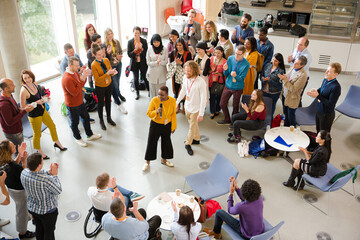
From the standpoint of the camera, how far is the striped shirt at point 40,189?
150 inches

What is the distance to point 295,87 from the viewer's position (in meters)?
6.32

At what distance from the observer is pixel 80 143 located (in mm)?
6492

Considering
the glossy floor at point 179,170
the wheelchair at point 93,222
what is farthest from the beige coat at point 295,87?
the wheelchair at point 93,222

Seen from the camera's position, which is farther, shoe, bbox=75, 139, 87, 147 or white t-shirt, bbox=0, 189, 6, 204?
shoe, bbox=75, 139, 87, 147

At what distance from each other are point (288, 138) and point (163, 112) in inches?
91.7

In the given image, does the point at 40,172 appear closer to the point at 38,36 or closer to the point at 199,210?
the point at 199,210

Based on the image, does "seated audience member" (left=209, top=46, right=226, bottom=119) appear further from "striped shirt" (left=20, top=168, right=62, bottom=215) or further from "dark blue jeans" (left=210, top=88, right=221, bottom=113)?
"striped shirt" (left=20, top=168, right=62, bottom=215)

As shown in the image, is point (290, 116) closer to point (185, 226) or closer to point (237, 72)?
point (237, 72)

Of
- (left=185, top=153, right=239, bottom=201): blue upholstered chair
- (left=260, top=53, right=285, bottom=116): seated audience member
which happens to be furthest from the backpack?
(left=185, top=153, right=239, bottom=201): blue upholstered chair

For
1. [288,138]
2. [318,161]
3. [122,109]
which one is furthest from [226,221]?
[122,109]

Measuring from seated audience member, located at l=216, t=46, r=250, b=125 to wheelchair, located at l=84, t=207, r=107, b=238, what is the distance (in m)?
3.63

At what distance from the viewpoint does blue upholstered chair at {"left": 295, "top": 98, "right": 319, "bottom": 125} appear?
21.6ft

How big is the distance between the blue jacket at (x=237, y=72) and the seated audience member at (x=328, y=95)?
133 centimetres

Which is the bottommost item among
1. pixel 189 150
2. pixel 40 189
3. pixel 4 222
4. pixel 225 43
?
pixel 4 222
